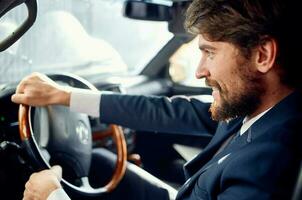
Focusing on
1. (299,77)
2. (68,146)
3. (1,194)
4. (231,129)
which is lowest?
(1,194)

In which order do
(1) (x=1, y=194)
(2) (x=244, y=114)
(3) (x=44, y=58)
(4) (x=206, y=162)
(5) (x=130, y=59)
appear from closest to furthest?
(2) (x=244, y=114) < (4) (x=206, y=162) < (1) (x=1, y=194) < (3) (x=44, y=58) < (5) (x=130, y=59)

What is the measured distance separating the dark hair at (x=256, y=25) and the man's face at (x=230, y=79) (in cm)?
3

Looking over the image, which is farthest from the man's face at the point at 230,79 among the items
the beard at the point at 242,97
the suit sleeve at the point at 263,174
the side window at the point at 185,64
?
the side window at the point at 185,64

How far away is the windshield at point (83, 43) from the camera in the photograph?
87.5 inches

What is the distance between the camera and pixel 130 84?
2574 mm

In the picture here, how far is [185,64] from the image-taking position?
291 cm

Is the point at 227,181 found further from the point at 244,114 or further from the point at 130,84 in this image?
the point at 130,84

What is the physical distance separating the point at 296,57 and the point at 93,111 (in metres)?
0.80

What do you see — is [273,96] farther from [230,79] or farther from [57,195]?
[57,195]

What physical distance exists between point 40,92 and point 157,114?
457 millimetres

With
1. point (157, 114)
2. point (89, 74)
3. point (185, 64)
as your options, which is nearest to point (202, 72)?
point (157, 114)

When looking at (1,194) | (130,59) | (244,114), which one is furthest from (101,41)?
(244,114)

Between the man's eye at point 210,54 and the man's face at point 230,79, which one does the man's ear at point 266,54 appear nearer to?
the man's face at point 230,79

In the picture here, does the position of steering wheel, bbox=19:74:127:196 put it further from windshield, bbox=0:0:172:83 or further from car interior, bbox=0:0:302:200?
windshield, bbox=0:0:172:83
